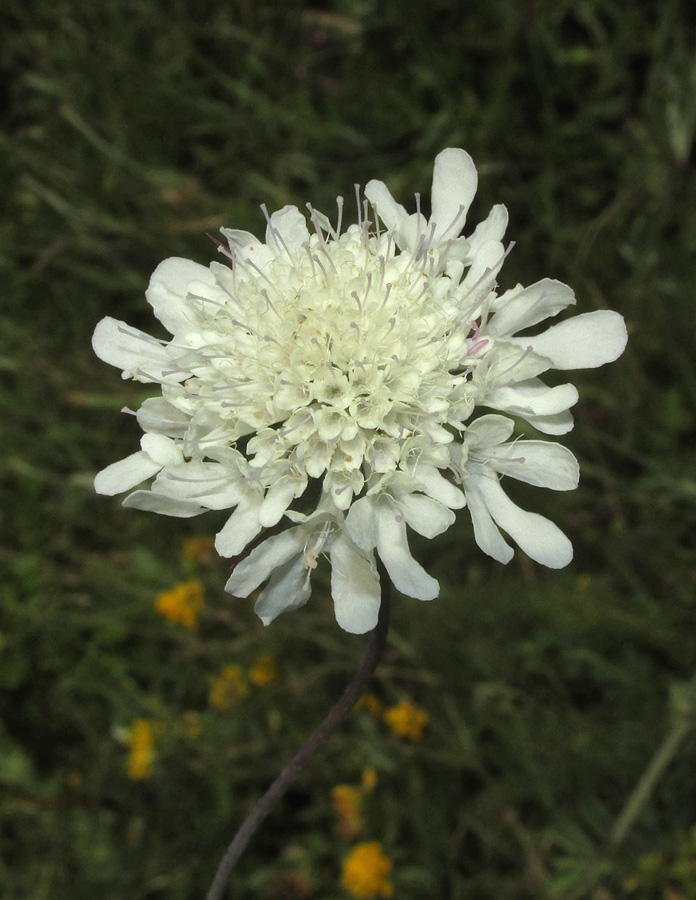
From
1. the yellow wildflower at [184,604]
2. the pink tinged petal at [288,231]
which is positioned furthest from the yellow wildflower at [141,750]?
the pink tinged petal at [288,231]

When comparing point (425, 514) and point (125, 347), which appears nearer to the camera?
point (425, 514)

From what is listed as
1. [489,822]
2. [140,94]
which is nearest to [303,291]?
[489,822]

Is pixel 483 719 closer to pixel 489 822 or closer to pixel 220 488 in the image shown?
pixel 489 822

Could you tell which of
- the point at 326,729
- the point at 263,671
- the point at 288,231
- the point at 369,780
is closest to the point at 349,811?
the point at 369,780

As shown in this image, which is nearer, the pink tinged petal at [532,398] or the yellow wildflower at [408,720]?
the pink tinged petal at [532,398]

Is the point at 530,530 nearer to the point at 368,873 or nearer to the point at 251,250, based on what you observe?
the point at 251,250

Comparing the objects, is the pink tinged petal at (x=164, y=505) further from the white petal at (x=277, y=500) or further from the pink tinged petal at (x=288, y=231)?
the pink tinged petal at (x=288, y=231)
